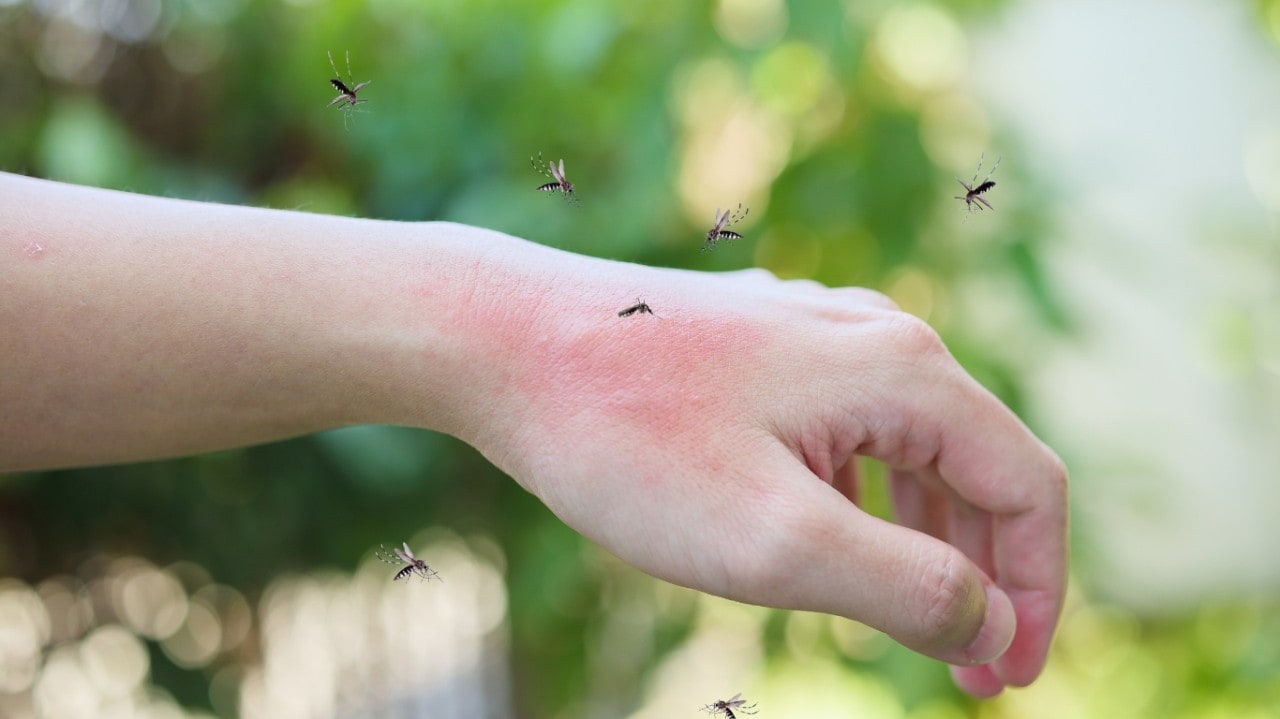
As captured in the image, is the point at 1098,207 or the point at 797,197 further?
the point at 1098,207

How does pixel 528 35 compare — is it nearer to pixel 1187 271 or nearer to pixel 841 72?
pixel 841 72

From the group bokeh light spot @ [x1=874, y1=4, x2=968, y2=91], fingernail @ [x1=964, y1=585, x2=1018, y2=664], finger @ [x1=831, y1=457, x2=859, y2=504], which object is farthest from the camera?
bokeh light spot @ [x1=874, y1=4, x2=968, y2=91]

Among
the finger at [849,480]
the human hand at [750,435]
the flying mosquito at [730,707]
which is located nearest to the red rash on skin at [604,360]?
the human hand at [750,435]

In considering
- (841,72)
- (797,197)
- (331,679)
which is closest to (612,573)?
(331,679)

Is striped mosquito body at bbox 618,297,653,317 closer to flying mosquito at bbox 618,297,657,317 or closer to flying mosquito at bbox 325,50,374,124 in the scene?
flying mosquito at bbox 618,297,657,317

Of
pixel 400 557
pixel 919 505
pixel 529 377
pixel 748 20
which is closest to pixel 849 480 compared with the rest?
pixel 919 505

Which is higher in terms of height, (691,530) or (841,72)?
(841,72)

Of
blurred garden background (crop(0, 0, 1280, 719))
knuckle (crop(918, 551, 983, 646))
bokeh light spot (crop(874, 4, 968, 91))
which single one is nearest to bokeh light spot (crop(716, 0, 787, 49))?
blurred garden background (crop(0, 0, 1280, 719))
